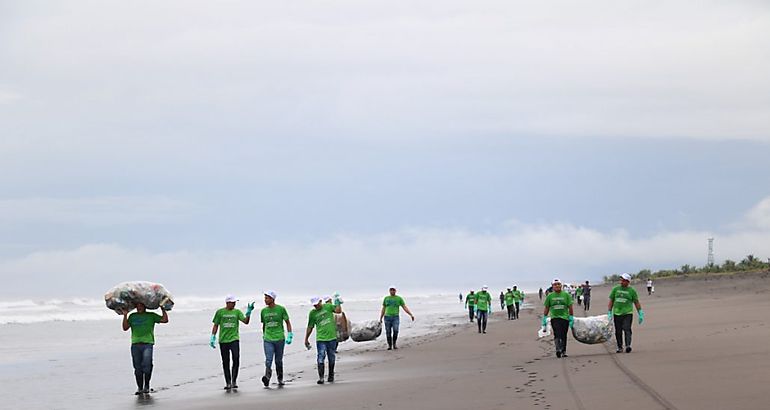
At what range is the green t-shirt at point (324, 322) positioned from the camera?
18766mm

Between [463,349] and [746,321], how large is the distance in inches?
332

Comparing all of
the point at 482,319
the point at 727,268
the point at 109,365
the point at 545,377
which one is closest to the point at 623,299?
the point at 545,377

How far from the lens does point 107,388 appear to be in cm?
2092

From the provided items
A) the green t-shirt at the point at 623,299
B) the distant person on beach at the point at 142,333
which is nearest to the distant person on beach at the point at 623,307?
the green t-shirt at the point at 623,299

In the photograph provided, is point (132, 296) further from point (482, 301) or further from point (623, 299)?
point (482, 301)

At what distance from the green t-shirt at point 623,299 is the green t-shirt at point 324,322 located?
6276 millimetres

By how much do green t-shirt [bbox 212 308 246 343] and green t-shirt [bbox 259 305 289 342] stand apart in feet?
1.48

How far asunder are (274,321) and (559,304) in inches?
238

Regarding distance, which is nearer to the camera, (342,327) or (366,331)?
(342,327)

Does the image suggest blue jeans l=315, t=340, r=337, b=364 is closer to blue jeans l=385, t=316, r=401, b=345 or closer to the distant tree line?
blue jeans l=385, t=316, r=401, b=345

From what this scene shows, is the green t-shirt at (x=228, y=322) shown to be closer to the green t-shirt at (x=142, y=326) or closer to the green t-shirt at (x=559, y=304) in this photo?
the green t-shirt at (x=142, y=326)

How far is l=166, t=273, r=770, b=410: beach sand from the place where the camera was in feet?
43.0

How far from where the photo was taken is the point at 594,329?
70.1ft

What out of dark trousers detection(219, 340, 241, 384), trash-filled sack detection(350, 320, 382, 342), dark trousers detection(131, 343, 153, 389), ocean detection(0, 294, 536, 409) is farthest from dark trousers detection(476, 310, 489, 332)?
dark trousers detection(131, 343, 153, 389)
